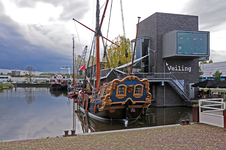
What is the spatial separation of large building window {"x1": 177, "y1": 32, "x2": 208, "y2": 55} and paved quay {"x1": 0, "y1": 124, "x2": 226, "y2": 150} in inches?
590

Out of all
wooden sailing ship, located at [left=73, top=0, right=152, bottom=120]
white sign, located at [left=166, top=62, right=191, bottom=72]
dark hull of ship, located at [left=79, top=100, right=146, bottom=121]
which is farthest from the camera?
white sign, located at [left=166, top=62, right=191, bottom=72]

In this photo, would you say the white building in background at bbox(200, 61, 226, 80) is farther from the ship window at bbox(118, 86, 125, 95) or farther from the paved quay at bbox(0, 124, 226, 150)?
the paved quay at bbox(0, 124, 226, 150)

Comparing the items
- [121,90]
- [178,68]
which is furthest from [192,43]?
[121,90]

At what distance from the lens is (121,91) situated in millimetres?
14352

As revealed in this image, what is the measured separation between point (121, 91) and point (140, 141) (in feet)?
23.8

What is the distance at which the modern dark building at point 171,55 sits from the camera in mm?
22500

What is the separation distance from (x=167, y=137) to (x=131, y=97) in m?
7.14

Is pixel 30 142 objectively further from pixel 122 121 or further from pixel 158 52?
pixel 158 52

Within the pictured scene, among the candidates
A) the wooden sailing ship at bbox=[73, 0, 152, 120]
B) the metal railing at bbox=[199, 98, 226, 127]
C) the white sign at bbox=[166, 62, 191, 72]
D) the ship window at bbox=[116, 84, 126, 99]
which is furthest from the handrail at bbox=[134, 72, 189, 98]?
the metal railing at bbox=[199, 98, 226, 127]

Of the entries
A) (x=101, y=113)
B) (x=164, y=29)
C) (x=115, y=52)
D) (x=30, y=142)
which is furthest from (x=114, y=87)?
(x=115, y=52)

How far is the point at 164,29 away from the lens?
80.3 ft

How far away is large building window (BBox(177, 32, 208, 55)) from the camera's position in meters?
22.3

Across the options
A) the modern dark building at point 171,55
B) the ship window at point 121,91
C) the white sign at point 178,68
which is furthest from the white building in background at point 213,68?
the ship window at point 121,91

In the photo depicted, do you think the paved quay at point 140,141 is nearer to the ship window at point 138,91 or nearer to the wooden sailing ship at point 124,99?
the wooden sailing ship at point 124,99
